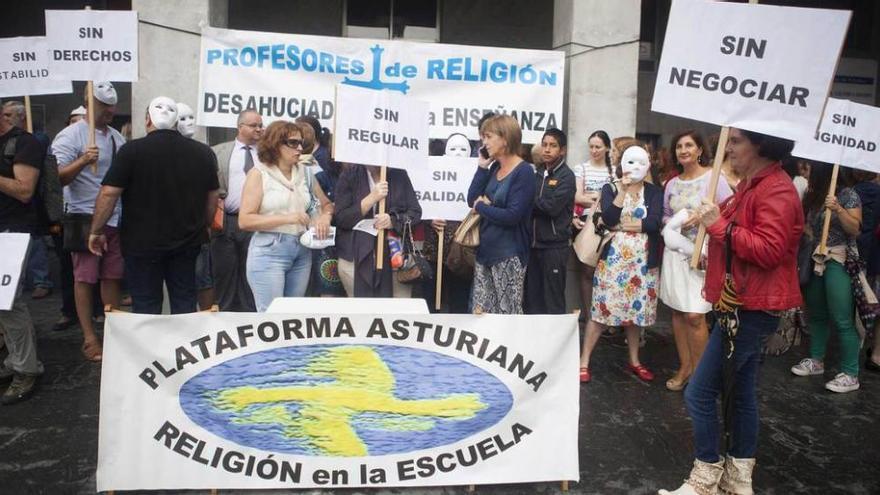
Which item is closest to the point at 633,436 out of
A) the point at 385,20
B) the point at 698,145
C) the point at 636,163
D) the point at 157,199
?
the point at 636,163

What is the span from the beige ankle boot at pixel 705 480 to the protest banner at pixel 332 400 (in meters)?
0.66

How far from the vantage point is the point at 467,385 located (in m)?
3.40

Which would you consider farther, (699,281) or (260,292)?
(699,281)

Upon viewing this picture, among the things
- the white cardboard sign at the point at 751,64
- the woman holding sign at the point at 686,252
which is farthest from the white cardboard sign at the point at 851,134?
the white cardboard sign at the point at 751,64

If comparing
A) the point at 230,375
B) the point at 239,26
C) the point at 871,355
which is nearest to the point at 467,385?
the point at 230,375

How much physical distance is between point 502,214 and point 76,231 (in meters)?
3.49

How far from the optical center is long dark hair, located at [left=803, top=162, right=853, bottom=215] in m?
5.68

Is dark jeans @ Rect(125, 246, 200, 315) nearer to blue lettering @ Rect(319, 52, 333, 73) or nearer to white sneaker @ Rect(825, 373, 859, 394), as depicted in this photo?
blue lettering @ Rect(319, 52, 333, 73)

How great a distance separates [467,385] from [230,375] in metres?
1.14

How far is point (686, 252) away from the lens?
486 centimetres

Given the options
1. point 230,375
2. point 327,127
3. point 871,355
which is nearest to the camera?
point 230,375

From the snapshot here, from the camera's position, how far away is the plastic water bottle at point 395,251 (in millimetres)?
4980

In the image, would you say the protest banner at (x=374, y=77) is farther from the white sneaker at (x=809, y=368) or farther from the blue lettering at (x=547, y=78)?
the white sneaker at (x=809, y=368)

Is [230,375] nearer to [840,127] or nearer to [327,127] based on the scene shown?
[327,127]
